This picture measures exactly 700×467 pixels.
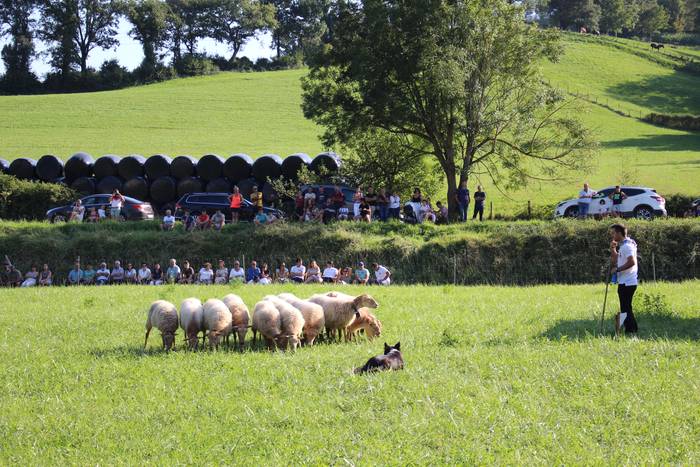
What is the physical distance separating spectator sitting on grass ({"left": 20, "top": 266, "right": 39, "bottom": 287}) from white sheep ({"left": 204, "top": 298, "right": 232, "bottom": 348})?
17.0 meters

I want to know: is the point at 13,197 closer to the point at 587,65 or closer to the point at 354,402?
the point at 354,402

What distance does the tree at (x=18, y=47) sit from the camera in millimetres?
91688

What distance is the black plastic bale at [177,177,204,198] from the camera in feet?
123

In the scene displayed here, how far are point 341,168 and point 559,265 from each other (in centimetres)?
1227

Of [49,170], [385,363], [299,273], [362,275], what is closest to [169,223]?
[299,273]

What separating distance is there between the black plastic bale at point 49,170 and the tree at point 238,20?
67134 millimetres

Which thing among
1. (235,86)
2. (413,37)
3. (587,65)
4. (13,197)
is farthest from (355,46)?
(587,65)

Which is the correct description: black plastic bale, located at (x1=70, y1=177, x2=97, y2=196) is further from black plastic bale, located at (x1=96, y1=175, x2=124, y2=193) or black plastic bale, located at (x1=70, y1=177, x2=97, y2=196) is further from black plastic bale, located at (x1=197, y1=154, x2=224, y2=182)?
black plastic bale, located at (x1=197, y1=154, x2=224, y2=182)

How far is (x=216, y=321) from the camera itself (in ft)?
44.1

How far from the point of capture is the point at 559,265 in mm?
27078

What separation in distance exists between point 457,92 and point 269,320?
66.5ft

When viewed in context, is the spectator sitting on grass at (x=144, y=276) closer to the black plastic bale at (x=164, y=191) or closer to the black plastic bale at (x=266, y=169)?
the black plastic bale at (x=164, y=191)

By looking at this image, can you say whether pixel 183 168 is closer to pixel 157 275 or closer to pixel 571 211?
pixel 157 275

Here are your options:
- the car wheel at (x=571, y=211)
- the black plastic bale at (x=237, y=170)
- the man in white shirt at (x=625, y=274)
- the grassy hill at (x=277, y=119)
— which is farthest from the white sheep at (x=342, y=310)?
the black plastic bale at (x=237, y=170)
